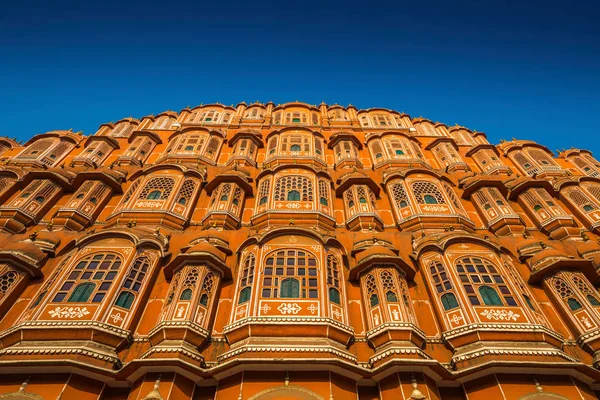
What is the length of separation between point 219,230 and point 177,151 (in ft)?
31.5

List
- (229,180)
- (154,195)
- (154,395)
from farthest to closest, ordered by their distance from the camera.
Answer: (229,180) < (154,195) < (154,395)

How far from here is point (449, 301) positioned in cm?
1390

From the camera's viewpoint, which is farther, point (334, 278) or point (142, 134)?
point (142, 134)

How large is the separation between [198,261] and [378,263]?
657 cm

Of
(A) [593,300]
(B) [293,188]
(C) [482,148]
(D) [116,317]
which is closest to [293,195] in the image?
(B) [293,188]

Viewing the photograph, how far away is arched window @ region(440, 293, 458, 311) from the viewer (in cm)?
1371

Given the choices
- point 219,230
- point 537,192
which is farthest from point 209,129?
point 537,192

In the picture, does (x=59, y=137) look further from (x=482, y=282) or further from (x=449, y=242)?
(x=482, y=282)

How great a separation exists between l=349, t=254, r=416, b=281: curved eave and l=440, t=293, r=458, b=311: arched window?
1.53m

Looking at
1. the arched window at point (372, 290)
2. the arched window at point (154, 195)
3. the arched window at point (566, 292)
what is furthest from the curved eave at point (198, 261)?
the arched window at point (566, 292)

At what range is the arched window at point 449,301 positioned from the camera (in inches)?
540

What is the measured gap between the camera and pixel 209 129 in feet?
91.5

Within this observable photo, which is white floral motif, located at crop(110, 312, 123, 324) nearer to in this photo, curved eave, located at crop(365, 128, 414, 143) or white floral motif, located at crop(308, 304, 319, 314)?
white floral motif, located at crop(308, 304, 319, 314)

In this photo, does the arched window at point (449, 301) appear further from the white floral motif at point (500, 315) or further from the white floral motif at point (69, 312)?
the white floral motif at point (69, 312)
